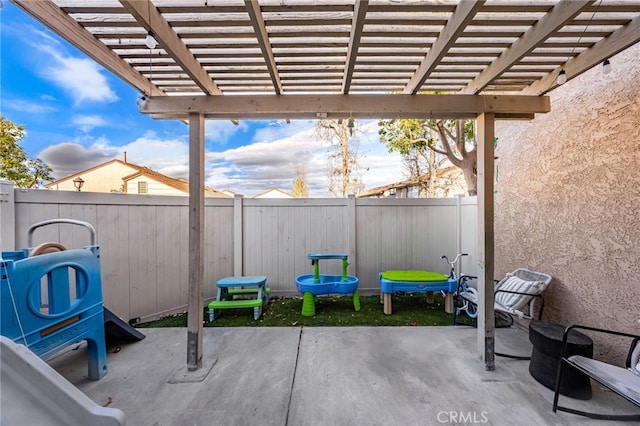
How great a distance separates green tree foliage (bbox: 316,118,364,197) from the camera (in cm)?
891

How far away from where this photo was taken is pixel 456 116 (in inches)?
103

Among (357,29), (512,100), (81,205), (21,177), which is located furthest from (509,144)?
(21,177)

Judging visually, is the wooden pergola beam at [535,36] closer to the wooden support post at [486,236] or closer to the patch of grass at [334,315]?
the wooden support post at [486,236]

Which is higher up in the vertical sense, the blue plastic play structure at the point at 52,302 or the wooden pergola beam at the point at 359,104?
the wooden pergola beam at the point at 359,104

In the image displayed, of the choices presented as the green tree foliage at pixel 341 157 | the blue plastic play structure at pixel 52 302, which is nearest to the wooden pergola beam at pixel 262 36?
the blue plastic play structure at pixel 52 302

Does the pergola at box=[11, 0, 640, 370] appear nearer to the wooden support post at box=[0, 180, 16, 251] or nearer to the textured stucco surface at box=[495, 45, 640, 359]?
the textured stucco surface at box=[495, 45, 640, 359]

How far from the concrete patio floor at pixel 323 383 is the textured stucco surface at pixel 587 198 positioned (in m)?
0.82

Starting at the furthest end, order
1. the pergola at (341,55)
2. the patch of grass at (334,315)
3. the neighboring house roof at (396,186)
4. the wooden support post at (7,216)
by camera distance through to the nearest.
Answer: the neighboring house roof at (396,186), the patch of grass at (334,315), the wooden support post at (7,216), the pergola at (341,55)

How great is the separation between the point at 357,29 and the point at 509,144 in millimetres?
3287

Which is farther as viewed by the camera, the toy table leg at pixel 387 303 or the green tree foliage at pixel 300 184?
the green tree foliage at pixel 300 184

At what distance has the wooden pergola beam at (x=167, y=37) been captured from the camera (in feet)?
4.73
